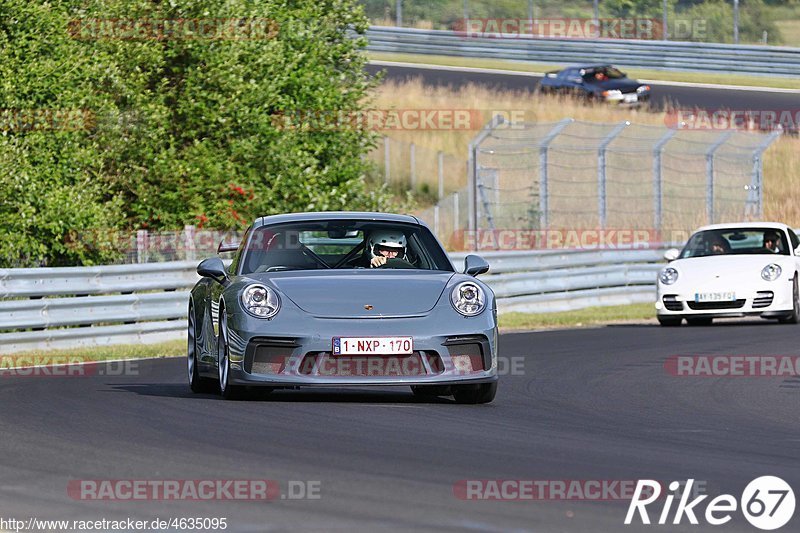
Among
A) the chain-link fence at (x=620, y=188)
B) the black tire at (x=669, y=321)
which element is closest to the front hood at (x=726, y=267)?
the black tire at (x=669, y=321)

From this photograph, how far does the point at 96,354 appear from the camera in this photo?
17000 mm

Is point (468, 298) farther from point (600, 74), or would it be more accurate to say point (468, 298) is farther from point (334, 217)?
point (600, 74)

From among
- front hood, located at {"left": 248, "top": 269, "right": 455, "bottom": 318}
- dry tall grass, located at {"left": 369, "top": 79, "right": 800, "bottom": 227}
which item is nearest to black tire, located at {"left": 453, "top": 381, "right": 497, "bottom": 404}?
front hood, located at {"left": 248, "top": 269, "right": 455, "bottom": 318}

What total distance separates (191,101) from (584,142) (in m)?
21.7

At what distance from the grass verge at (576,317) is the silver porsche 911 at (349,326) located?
1051 cm

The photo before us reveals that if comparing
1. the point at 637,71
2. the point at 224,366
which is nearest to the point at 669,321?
the point at 224,366

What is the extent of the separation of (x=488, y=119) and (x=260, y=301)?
30738 millimetres

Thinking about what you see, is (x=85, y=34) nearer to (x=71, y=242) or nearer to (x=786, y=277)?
(x=71, y=242)

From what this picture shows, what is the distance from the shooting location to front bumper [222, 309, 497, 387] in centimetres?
1017

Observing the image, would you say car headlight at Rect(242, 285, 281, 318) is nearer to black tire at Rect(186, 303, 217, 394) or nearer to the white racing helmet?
the white racing helmet

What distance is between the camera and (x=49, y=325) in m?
17.6

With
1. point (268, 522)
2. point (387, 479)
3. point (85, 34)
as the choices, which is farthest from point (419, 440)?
point (85, 34)

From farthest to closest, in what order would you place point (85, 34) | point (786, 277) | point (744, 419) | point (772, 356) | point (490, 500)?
point (85, 34) < point (786, 277) < point (772, 356) < point (744, 419) < point (490, 500)

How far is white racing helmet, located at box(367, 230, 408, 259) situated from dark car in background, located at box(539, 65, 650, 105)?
3445 centimetres
